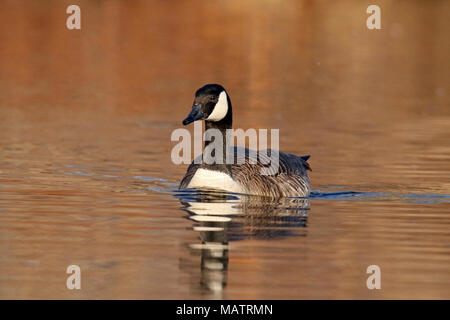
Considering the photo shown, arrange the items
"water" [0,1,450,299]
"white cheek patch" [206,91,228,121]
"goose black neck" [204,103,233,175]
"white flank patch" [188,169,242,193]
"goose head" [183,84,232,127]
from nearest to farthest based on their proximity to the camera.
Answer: "water" [0,1,450,299] < "white flank patch" [188,169,242,193] < "goose black neck" [204,103,233,175] < "goose head" [183,84,232,127] < "white cheek patch" [206,91,228,121]

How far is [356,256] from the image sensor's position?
10461 mm

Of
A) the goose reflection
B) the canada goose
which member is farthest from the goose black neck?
the goose reflection

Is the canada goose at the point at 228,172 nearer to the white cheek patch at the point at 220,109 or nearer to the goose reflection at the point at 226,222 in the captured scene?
the white cheek patch at the point at 220,109

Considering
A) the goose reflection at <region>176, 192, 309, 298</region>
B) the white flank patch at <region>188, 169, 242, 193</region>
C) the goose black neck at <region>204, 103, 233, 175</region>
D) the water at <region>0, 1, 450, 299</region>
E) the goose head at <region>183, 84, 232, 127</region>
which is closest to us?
the water at <region>0, 1, 450, 299</region>

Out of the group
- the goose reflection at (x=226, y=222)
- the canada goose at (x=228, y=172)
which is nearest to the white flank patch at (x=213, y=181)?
the canada goose at (x=228, y=172)

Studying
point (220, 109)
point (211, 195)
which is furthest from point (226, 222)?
point (220, 109)

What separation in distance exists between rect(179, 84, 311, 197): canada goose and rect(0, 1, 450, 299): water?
0.25 meters

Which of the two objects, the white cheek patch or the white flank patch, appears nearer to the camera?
the white flank patch

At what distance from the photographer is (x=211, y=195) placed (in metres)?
14.0

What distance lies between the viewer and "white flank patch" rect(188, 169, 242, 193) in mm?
13945

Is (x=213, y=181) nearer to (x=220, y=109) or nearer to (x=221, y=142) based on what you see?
(x=221, y=142)

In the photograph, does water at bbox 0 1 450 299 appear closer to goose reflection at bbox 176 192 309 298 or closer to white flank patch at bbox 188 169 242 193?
goose reflection at bbox 176 192 309 298

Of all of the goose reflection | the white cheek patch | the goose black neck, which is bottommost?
the goose reflection

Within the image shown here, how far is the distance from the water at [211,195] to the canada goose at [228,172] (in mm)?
252
